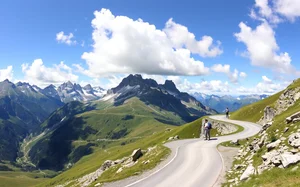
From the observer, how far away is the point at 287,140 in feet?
88.7

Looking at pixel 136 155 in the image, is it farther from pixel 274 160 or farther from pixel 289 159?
pixel 289 159

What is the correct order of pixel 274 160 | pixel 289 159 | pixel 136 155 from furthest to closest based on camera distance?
pixel 136 155, pixel 274 160, pixel 289 159

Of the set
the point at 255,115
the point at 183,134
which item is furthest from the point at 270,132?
the point at 183,134

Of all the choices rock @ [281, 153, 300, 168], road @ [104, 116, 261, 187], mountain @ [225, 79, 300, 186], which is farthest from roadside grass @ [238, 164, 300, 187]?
road @ [104, 116, 261, 187]

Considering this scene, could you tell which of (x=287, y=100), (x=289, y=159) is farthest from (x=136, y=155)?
(x=287, y=100)

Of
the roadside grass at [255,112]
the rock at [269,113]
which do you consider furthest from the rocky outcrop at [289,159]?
the roadside grass at [255,112]

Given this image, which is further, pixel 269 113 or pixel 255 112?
pixel 255 112

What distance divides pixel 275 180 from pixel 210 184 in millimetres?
9060

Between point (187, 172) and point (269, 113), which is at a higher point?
point (269, 113)

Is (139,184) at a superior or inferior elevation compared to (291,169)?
inferior

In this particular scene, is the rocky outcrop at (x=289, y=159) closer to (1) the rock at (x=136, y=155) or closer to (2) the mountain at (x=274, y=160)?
(2) the mountain at (x=274, y=160)

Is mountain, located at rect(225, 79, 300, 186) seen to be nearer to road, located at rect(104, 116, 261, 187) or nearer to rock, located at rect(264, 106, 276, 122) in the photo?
road, located at rect(104, 116, 261, 187)

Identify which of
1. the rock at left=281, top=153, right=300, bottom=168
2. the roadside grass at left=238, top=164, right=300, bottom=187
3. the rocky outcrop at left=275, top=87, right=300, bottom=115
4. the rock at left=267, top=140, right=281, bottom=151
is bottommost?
A: the roadside grass at left=238, top=164, right=300, bottom=187

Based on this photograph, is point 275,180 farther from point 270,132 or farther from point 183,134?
point 183,134
